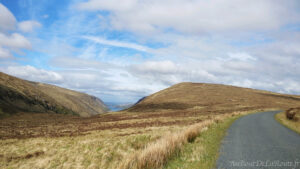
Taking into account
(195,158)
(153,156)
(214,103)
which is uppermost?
(214,103)

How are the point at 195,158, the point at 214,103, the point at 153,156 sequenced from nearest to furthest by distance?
the point at 153,156, the point at 195,158, the point at 214,103

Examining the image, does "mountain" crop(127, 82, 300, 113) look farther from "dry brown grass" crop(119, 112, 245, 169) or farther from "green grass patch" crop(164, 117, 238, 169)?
"dry brown grass" crop(119, 112, 245, 169)

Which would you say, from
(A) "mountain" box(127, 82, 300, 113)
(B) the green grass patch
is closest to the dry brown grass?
(B) the green grass patch

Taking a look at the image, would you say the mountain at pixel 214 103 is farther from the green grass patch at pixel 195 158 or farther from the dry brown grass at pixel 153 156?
the dry brown grass at pixel 153 156

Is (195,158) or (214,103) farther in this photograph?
(214,103)

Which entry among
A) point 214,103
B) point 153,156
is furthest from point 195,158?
point 214,103

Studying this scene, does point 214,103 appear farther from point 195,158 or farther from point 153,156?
point 153,156

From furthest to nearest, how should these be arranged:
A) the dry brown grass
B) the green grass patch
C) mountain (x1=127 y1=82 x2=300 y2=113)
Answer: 1. mountain (x1=127 y1=82 x2=300 y2=113)
2. the green grass patch
3. the dry brown grass

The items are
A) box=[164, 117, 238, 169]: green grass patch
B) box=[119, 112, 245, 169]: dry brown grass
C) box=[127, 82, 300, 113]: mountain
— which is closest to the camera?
box=[119, 112, 245, 169]: dry brown grass

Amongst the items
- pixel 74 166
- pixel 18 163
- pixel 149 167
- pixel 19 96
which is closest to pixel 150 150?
pixel 149 167

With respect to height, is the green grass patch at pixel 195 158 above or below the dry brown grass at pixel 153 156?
below

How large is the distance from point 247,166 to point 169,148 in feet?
12.1

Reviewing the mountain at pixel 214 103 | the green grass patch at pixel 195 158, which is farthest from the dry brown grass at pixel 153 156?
the mountain at pixel 214 103

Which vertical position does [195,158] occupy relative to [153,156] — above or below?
below
